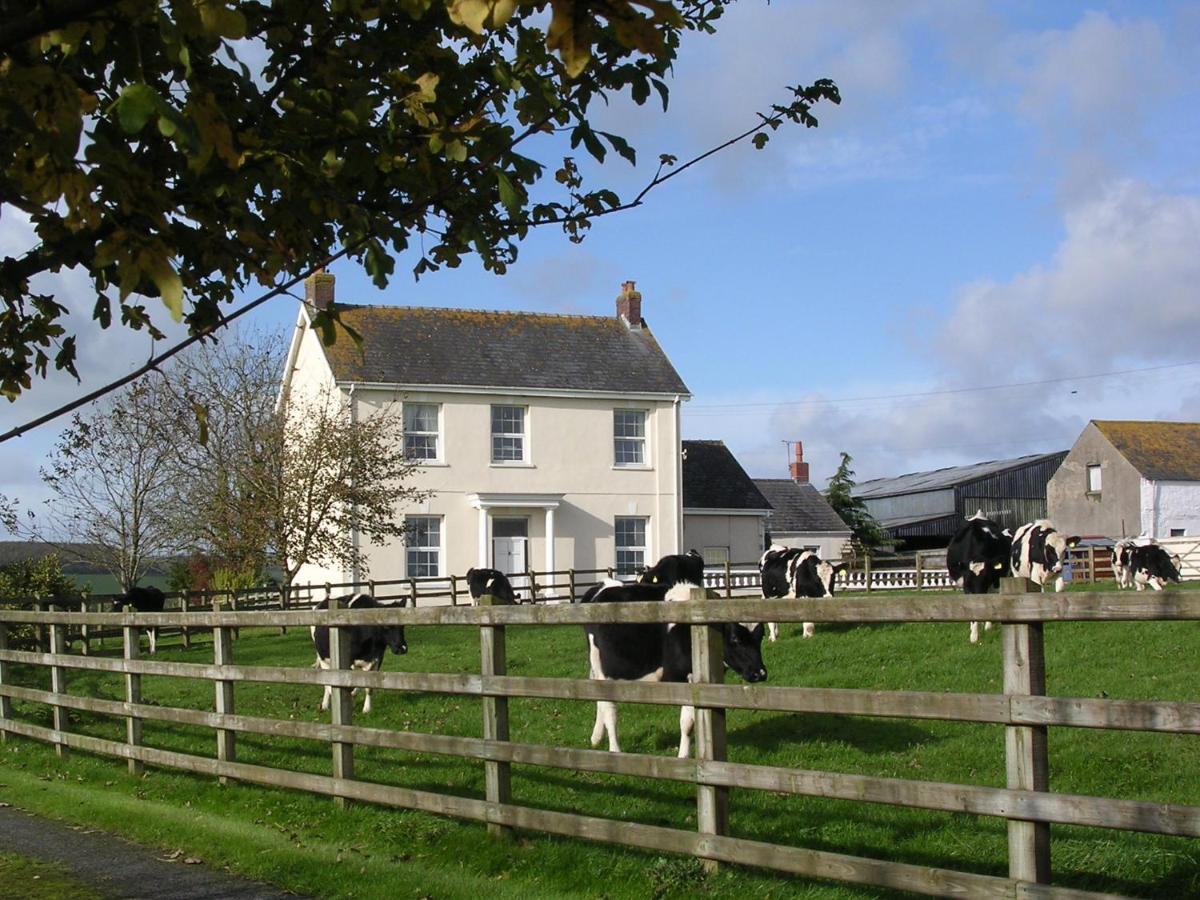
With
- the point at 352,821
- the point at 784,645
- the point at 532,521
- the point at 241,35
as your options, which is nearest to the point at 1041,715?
the point at 241,35

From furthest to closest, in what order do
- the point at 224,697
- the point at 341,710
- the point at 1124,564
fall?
the point at 1124,564 → the point at 224,697 → the point at 341,710

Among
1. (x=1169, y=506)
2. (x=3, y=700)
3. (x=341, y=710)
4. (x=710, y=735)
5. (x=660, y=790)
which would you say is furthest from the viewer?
(x=1169, y=506)

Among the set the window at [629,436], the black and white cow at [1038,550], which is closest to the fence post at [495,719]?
the black and white cow at [1038,550]

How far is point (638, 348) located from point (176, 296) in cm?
3982

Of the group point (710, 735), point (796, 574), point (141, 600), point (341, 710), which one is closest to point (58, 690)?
point (341, 710)

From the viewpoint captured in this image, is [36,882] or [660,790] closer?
[36,882]

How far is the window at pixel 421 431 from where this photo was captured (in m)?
39.0

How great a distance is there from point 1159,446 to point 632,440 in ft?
99.2

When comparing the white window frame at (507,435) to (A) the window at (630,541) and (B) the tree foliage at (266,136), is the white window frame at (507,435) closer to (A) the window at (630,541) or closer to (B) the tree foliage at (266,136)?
(A) the window at (630,541)

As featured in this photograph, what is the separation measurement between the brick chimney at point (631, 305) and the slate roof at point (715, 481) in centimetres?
539

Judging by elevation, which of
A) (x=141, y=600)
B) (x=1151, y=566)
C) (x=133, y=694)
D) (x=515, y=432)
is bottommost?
(x=141, y=600)

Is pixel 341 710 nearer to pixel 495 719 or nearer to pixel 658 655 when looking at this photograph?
pixel 495 719

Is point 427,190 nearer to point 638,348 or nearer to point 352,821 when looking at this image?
point 352,821

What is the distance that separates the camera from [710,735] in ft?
22.6
